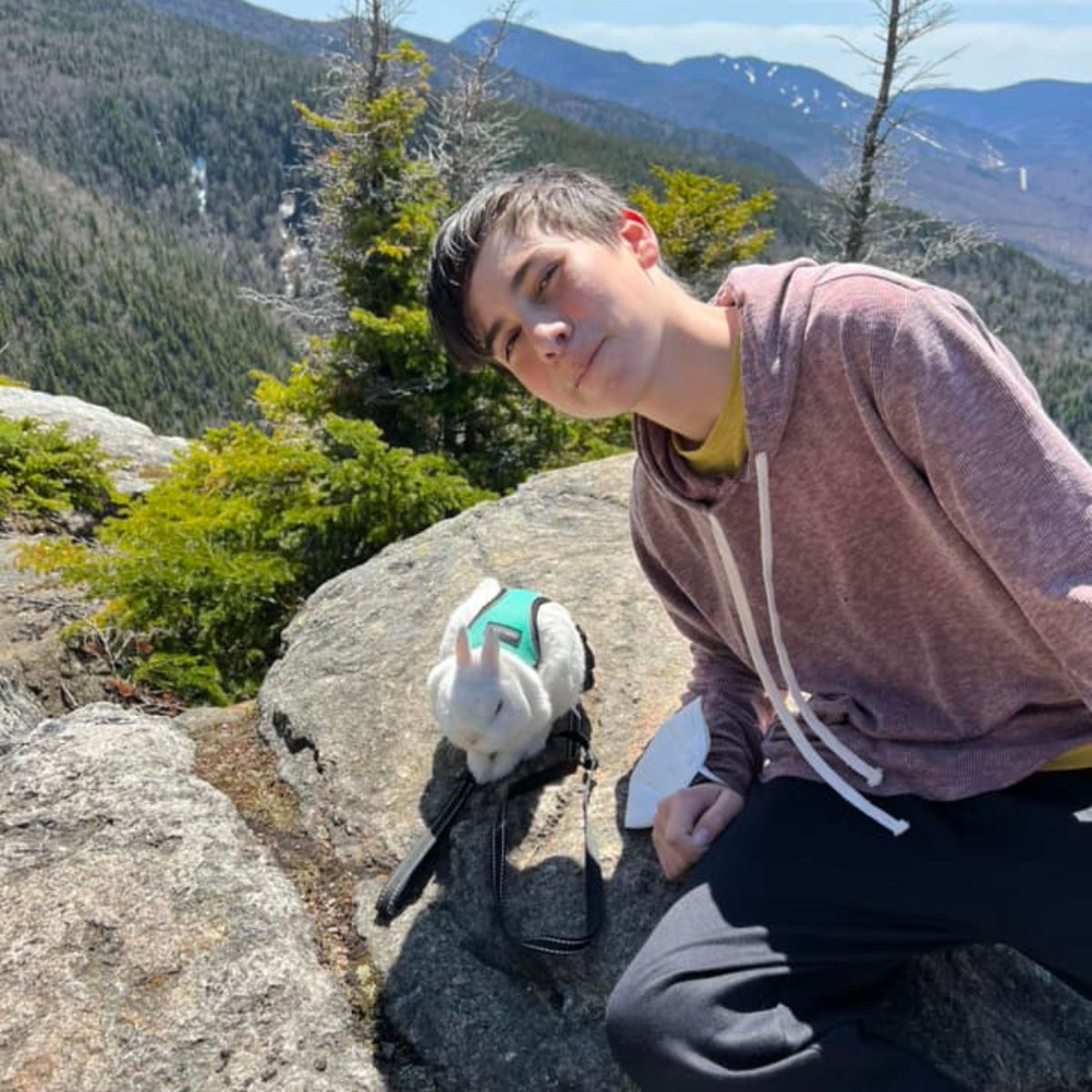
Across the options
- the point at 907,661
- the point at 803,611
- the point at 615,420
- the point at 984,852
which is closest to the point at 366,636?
the point at 803,611

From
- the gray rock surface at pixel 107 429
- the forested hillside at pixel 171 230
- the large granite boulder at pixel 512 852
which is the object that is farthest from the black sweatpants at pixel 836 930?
the forested hillside at pixel 171 230

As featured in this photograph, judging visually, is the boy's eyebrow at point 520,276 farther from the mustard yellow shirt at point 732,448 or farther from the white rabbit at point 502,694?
the white rabbit at point 502,694

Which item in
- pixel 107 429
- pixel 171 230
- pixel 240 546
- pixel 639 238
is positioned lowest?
pixel 171 230

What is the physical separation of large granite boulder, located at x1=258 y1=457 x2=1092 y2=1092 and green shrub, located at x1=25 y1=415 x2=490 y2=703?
0.79 m

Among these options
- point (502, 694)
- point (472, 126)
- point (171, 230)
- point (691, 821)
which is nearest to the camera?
point (691, 821)

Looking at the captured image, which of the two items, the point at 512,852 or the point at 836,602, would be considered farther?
the point at 512,852

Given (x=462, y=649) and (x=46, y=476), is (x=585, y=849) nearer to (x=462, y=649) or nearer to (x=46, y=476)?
(x=462, y=649)

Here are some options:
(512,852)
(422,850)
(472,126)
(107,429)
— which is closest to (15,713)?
(422,850)

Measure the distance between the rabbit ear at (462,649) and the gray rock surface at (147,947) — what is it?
79cm

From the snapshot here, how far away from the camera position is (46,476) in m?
7.77

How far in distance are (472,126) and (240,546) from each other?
12188 mm

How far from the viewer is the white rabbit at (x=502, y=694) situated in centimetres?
277

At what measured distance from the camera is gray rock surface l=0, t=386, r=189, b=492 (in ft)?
35.1

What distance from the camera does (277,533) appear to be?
5695mm
